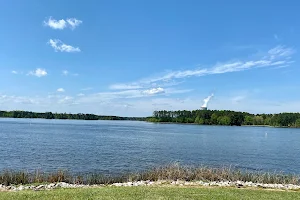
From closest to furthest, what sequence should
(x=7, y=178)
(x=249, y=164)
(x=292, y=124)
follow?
(x=7, y=178) < (x=249, y=164) < (x=292, y=124)

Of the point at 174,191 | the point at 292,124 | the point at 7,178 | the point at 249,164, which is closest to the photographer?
the point at 174,191

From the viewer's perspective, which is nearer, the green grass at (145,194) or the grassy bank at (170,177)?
the green grass at (145,194)

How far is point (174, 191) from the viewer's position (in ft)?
45.5

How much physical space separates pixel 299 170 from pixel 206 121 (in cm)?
16572

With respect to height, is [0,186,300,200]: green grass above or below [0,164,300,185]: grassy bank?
above

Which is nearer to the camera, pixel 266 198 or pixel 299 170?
pixel 266 198

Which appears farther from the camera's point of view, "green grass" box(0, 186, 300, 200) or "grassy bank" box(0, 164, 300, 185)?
"grassy bank" box(0, 164, 300, 185)

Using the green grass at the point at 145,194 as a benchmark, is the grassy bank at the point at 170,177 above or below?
below

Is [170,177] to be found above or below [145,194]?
below

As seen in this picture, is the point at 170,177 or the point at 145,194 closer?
the point at 145,194

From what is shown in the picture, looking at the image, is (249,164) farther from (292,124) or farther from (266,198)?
(292,124)

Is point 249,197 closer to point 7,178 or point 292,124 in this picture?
point 7,178

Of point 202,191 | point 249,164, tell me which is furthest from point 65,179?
point 249,164

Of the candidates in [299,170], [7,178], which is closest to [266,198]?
[7,178]
